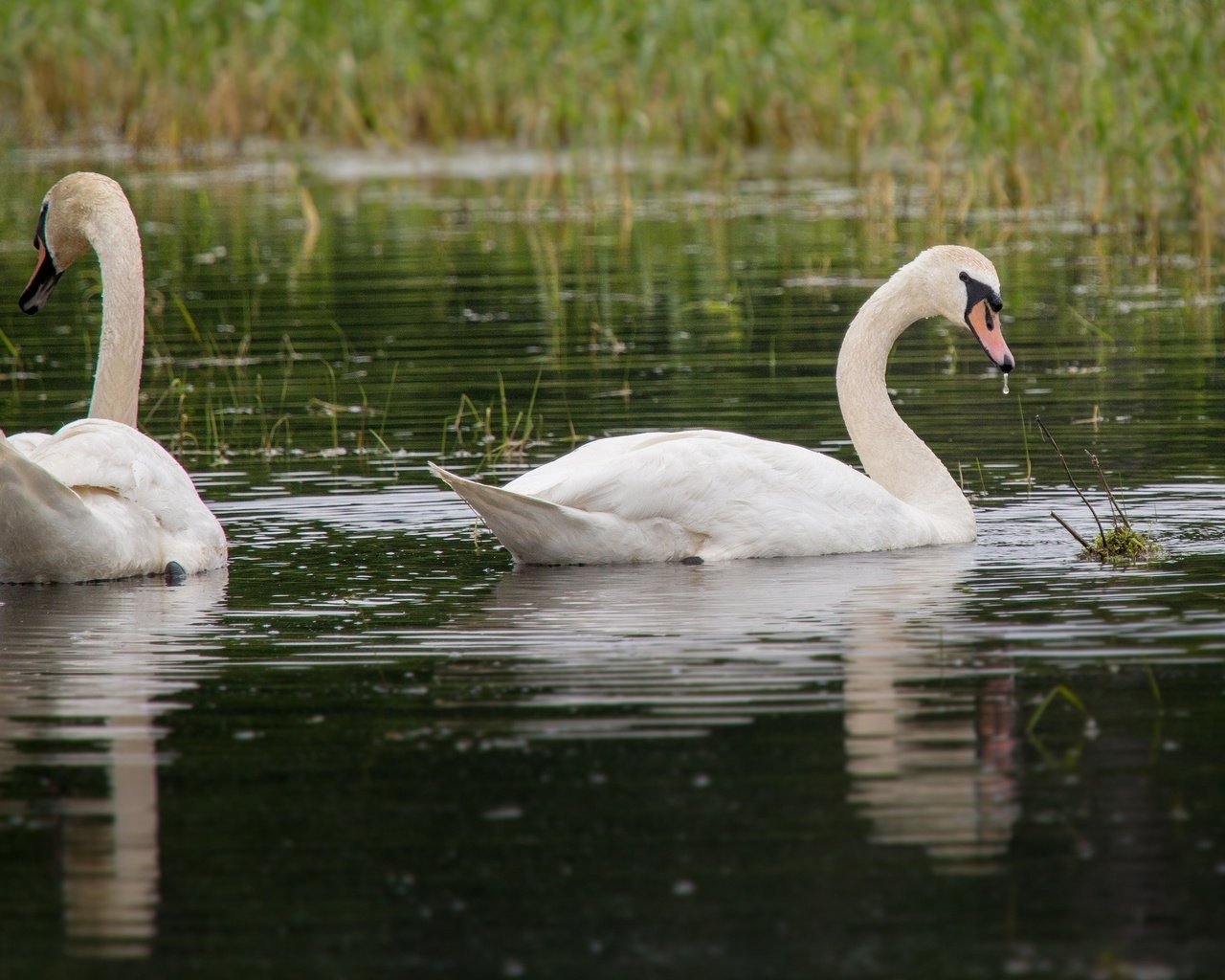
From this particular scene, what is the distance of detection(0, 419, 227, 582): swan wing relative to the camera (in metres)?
7.82

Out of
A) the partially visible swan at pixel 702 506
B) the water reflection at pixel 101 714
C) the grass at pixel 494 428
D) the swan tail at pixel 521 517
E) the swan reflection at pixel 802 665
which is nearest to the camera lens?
the water reflection at pixel 101 714

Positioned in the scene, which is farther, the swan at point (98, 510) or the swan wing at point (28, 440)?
the swan wing at point (28, 440)

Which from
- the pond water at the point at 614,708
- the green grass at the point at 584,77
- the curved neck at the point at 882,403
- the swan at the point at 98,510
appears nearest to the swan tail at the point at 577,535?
the pond water at the point at 614,708

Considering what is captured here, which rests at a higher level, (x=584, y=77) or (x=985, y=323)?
(x=584, y=77)

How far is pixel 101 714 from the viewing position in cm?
605

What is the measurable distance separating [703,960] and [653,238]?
50.8 ft

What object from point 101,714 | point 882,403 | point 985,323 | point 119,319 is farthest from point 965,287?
point 101,714

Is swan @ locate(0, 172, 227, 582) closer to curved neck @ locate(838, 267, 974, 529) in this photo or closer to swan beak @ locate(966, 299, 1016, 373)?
curved neck @ locate(838, 267, 974, 529)

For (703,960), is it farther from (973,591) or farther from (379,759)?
(973,591)

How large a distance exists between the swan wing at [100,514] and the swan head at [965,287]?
2830 millimetres

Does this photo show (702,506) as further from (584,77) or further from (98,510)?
(584,77)

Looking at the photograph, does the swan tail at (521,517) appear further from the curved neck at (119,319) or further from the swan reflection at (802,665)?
the curved neck at (119,319)

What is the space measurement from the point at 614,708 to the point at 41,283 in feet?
15.3

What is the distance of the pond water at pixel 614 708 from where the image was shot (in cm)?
443
